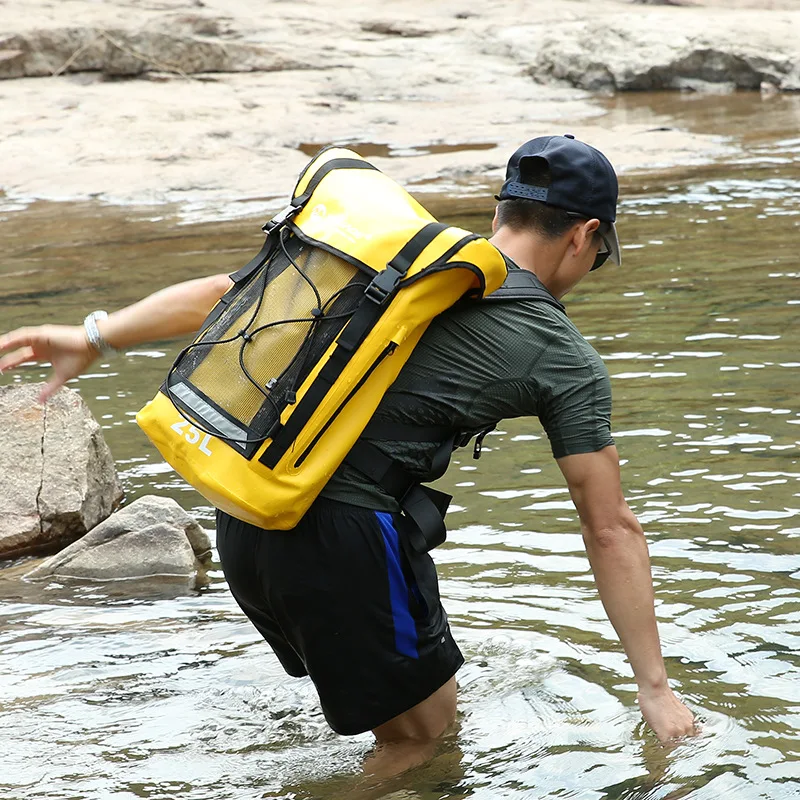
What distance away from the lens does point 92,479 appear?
5.81m

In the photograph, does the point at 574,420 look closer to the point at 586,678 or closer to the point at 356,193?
the point at 356,193

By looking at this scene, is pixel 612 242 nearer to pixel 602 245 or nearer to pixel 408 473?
pixel 602 245

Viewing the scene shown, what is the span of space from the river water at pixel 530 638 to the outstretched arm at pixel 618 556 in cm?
50

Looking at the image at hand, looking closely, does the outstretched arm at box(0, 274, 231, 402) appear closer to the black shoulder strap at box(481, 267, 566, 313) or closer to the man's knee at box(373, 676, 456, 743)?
the black shoulder strap at box(481, 267, 566, 313)

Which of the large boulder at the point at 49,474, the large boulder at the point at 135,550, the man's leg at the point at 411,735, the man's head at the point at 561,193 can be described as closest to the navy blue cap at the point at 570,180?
the man's head at the point at 561,193

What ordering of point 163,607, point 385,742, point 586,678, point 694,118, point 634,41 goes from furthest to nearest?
point 634,41, point 694,118, point 163,607, point 586,678, point 385,742

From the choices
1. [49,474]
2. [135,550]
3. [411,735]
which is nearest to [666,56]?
[49,474]

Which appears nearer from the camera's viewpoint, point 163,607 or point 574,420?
point 574,420

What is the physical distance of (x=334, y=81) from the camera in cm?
1852

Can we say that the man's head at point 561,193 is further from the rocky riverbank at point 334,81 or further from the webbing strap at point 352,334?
the rocky riverbank at point 334,81

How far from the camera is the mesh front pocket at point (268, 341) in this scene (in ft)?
9.47

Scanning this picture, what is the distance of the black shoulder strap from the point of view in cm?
296

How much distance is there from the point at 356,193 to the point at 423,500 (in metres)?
0.75

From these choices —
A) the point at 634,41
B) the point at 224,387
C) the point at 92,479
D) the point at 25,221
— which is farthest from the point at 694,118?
the point at 224,387
